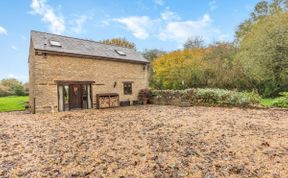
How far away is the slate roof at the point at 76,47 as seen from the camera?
38.1 feet

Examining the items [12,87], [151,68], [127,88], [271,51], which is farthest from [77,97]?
[12,87]

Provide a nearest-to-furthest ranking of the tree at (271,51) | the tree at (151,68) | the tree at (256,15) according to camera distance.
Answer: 1. the tree at (271,51)
2. the tree at (256,15)
3. the tree at (151,68)

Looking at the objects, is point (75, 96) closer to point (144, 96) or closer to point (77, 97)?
point (77, 97)

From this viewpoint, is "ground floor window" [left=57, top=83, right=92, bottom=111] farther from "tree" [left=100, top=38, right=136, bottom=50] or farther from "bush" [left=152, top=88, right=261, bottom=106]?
"tree" [left=100, top=38, right=136, bottom=50]

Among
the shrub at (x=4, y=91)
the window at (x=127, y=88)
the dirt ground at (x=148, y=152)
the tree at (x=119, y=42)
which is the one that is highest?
the tree at (x=119, y=42)

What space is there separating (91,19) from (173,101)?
1069 centimetres

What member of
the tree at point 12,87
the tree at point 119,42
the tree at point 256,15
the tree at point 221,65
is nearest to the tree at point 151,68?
the tree at point 119,42

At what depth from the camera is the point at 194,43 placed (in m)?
26.5

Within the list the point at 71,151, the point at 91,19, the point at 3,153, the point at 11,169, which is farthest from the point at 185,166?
the point at 91,19

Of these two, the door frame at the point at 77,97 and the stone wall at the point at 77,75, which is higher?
the stone wall at the point at 77,75

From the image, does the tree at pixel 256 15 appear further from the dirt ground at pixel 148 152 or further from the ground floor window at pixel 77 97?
the ground floor window at pixel 77 97

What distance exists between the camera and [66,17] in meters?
15.5

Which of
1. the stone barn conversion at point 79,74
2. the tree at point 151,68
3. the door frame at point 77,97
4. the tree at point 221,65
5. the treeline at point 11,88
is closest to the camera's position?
the stone barn conversion at point 79,74

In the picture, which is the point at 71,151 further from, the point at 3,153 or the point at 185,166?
the point at 185,166
